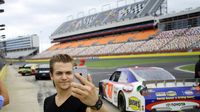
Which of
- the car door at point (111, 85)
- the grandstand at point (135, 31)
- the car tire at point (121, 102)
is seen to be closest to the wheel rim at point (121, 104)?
the car tire at point (121, 102)

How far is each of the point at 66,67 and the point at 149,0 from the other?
82.8 meters

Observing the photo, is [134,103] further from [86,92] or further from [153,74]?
[86,92]

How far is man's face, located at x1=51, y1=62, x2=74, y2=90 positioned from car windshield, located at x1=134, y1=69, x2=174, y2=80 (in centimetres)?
665

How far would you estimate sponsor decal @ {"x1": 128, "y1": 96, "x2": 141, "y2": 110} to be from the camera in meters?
8.06

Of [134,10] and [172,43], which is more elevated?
[134,10]

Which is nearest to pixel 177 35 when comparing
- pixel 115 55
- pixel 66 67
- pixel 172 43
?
pixel 172 43

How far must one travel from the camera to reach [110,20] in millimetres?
94500

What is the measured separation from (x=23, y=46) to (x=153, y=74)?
179 metres

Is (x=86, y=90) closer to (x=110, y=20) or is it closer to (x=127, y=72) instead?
(x=127, y=72)

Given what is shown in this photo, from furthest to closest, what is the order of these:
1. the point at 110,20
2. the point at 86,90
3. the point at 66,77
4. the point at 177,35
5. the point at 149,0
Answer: the point at 110,20
the point at 149,0
the point at 177,35
the point at 66,77
the point at 86,90

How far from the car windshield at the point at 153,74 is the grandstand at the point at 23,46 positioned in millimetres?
162926

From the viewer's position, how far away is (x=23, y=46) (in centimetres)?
18312

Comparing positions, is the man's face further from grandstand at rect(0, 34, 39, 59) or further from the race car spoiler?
grandstand at rect(0, 34, 39, 59)

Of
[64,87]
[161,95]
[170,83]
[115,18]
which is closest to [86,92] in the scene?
[64,87]
